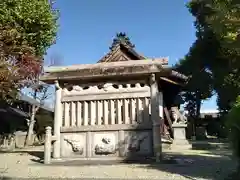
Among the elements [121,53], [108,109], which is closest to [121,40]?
[121,53]

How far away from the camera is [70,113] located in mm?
10773

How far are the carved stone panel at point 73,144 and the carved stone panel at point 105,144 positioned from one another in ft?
1.21

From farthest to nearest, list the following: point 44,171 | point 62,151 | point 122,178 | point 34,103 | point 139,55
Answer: point 34,103 < point 139,55 < point 62,151 < point 44,171 < point 122,178

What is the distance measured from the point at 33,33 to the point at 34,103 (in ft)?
49.6

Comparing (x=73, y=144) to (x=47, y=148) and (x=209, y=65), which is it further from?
(x=209, y=65)

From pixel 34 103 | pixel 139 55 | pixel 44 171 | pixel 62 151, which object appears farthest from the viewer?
pixel 34 103

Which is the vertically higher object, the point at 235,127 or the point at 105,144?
the point at 235,127

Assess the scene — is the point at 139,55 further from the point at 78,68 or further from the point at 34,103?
the point at 34,103

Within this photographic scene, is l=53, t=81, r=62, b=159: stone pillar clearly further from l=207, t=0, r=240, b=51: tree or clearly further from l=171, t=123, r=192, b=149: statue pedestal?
l=171, t=123, r=192, b=149: statue pedestal

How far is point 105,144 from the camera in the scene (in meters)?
10.2

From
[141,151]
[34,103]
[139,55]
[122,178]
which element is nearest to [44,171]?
[122,178]

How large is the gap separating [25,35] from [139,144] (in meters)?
7.56

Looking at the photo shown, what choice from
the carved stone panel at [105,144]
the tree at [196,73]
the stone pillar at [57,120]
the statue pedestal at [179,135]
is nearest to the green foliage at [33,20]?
the stone pillar at [57,120]

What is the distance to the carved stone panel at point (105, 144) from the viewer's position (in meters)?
10.1
